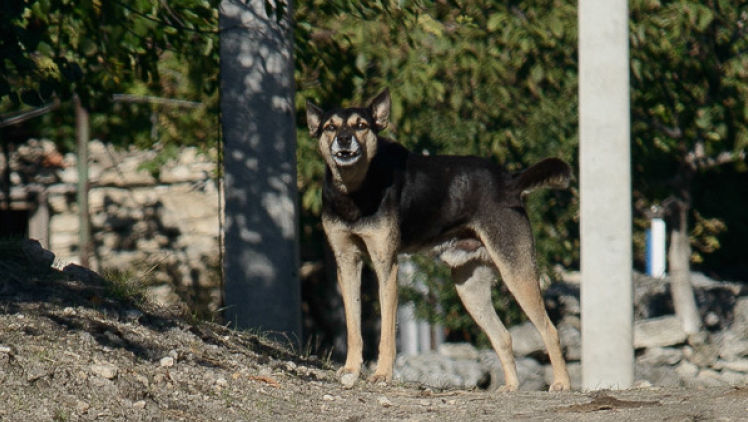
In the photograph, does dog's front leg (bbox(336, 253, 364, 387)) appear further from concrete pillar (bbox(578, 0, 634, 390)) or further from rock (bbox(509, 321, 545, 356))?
rock (bbox(509, 321, 545, 356))

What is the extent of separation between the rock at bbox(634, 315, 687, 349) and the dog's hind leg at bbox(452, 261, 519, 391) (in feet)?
18.8

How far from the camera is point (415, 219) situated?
7.09 metres

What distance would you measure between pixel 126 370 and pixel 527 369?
663 centimetres

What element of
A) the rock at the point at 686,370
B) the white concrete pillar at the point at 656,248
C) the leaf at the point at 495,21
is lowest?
the rock at the point at 686,370

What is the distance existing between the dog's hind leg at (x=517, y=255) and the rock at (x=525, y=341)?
5.03 metres

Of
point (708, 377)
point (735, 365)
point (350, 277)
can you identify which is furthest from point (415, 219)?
point (735, 365)

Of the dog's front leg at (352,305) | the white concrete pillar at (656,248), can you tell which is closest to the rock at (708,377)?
the white concrete pillar at (656,248)

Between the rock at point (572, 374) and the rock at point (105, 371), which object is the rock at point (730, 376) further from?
the rock at point (105, 371)

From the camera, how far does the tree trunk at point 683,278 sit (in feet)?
43.7

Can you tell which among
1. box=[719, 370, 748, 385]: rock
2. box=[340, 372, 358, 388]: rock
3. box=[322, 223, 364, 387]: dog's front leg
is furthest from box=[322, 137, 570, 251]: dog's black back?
box=[719, 370, 748, 385]: rock

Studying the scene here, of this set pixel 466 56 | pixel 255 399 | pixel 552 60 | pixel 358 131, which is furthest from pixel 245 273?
pixel 552 60

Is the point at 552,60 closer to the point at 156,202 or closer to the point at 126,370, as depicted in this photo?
the point at 156,202

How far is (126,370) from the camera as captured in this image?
5.72m

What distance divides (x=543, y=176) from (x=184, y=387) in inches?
110
